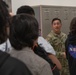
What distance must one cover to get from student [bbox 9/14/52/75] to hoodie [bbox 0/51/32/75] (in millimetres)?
568

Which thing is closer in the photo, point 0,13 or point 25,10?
point 0,13

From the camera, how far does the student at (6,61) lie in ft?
3.04

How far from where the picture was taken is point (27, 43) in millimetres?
1592

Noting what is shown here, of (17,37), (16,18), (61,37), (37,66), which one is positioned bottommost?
(61,37)

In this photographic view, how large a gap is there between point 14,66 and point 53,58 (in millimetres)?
1214

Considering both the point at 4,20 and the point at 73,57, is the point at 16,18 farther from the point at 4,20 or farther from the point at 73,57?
the point at 73,57

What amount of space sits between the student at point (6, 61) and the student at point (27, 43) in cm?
55

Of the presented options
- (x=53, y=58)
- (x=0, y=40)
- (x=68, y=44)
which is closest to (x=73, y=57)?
(x=68, y=44)

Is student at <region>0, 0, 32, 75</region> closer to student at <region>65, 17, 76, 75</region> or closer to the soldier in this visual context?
student at <region>65, 17, 76, 75</region>

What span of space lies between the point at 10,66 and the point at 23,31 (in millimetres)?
655

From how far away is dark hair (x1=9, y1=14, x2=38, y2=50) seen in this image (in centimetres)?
157

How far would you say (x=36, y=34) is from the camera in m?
1.61

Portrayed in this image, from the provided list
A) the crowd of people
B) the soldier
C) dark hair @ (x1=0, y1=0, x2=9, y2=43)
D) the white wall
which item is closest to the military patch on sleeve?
the soldier

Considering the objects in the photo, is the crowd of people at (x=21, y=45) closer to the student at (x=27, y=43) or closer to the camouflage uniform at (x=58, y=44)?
the student at (x=27, y=43)
